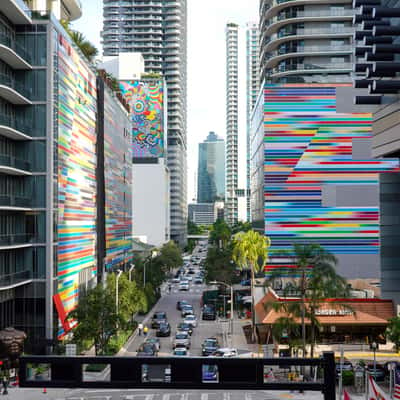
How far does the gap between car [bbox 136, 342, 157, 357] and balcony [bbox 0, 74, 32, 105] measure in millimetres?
22479

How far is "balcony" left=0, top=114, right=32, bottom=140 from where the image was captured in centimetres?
4716

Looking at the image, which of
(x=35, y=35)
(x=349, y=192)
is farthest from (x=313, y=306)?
(x=349, y=192)

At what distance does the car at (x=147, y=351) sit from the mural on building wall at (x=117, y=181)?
80.5 feet

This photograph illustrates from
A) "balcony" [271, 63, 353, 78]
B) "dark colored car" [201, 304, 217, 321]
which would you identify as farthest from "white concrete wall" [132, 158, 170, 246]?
"dark colored car" [201, 304, 217, 321]

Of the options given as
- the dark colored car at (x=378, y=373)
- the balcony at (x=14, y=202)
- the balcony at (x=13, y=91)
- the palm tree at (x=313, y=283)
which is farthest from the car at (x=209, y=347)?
the balcony at (x=13, y=91)

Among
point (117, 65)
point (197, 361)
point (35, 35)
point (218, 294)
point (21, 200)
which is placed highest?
point (117, 65)

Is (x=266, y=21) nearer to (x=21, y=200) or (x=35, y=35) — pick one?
(x=35, y=35)

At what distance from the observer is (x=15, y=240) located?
49438 millimetres

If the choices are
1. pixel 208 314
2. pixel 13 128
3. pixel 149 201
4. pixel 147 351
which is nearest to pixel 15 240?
pixel 13 128

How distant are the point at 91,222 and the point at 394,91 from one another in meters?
54.0

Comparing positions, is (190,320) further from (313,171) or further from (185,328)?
(313,171)

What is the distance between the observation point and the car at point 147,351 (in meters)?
51.5

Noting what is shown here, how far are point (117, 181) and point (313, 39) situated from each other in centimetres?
3384

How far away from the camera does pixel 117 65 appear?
158 meters
